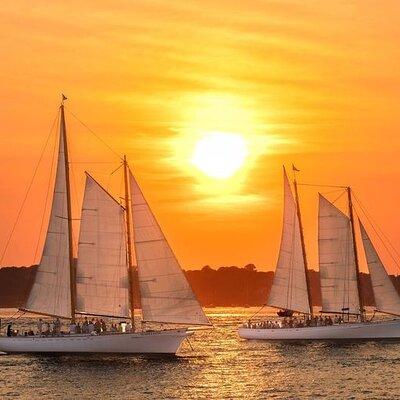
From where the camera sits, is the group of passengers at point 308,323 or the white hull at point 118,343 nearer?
the white hull at point 118,343

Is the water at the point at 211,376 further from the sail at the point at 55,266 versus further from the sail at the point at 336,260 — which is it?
the sail at the point at 336,260

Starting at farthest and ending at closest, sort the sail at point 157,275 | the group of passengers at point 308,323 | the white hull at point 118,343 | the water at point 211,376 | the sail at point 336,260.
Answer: the group of passengers at point 308,323, the sail at point 336,260, the white hull at point 118,343, the sail at point 157,275, the water at point 211,376

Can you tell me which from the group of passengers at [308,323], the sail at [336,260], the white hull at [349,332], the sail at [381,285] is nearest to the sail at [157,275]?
the sail at [381,285]

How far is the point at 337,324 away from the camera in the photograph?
129 meters

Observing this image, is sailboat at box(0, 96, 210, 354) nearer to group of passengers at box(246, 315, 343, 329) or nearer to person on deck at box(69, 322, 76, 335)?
person on deck at box(69, 322, 76, 335)

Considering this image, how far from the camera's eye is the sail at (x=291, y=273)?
5113 inches

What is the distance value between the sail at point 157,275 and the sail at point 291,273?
35.0 meters

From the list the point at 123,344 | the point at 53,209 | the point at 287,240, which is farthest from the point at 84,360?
the point at 287,240

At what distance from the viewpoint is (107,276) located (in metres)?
98.7

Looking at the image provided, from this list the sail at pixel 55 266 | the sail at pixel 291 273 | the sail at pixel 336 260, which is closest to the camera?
the sail at pixel 55 266

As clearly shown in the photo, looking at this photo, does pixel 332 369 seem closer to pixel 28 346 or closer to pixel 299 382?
pixel 299 382

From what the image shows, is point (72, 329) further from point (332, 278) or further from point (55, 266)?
point (332, 278)

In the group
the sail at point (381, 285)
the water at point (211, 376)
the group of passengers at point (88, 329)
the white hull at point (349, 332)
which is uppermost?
the sail at point (381, 285)

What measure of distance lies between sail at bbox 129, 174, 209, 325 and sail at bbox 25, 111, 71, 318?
6671 millimetres
